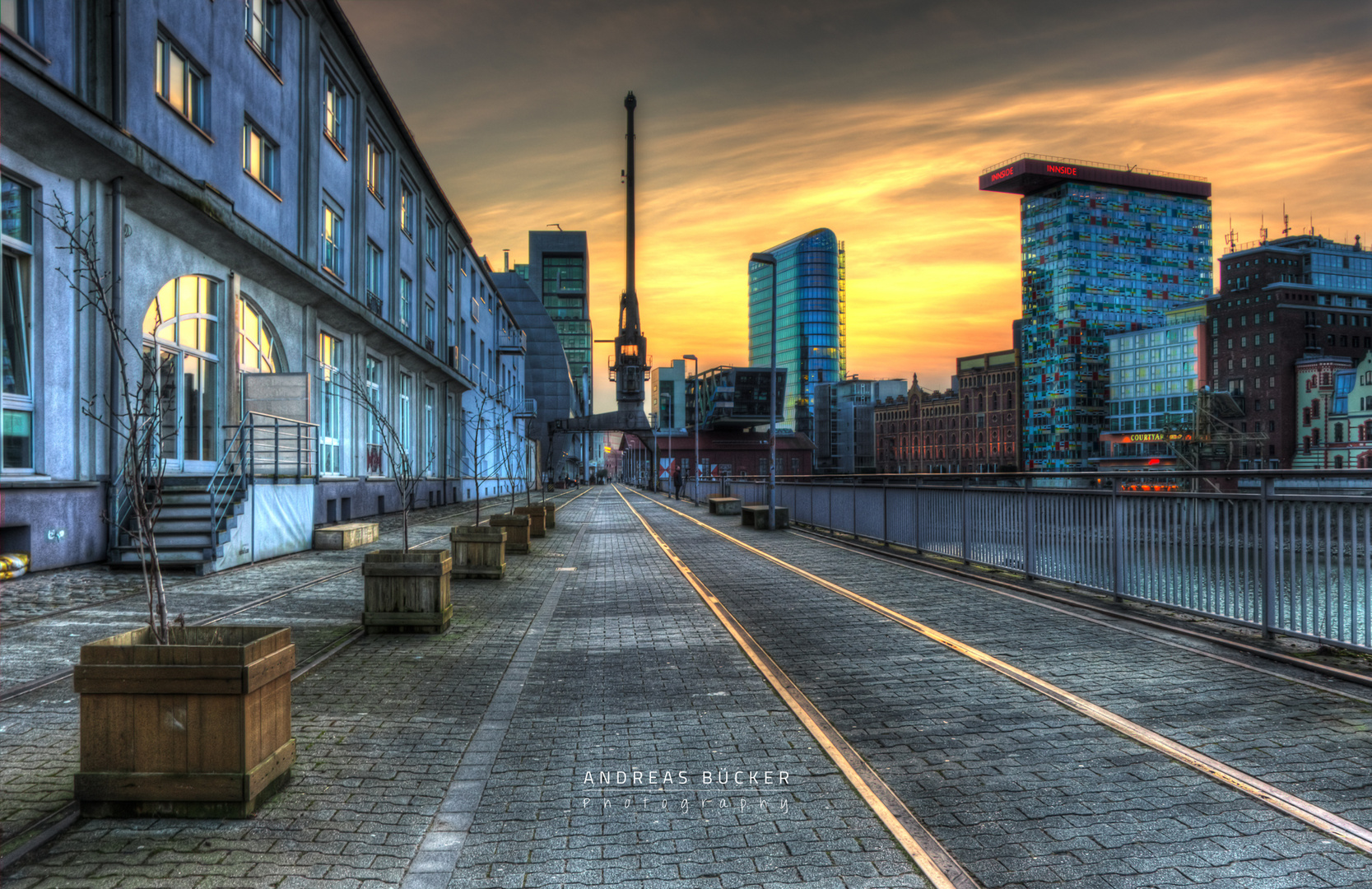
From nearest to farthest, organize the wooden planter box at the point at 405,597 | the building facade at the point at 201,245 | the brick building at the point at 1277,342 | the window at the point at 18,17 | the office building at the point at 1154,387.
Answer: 1. the wooden planter box at the point at 405,597
2. the window at the point at 18,17
3. the building facade at the point at 201,245
4. the brick building at the point at 1277,342
5. the office building at the point at 1154,387

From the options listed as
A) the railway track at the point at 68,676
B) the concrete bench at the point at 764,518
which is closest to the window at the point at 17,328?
the railway track at the point at 68,676

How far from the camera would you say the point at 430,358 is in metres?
35.3

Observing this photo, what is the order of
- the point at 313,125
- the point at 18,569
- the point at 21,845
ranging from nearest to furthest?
the point at 21,845 < the point at 18,569 < the point at 313,125

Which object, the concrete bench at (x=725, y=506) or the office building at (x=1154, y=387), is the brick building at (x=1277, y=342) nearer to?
the office building at (x=1154, y=387)

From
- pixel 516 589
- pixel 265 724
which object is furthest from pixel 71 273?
pixel 265 724

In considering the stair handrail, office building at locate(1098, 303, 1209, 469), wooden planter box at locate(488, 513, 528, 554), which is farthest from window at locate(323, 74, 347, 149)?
office building at locate(1098, 303, 1209, 469)

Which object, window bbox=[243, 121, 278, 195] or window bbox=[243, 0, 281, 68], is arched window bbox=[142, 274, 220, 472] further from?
window bbox=[243, 0, 281, 68]

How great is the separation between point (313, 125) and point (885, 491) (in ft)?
62.0

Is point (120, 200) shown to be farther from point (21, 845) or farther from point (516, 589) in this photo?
point (21, 845)

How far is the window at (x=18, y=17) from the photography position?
11.8 m

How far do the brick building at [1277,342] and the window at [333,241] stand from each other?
11868cm

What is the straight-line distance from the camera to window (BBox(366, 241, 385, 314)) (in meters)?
30.2

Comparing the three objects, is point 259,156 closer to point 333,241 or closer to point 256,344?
point 256,344

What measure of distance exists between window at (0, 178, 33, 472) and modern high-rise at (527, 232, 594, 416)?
574ft
